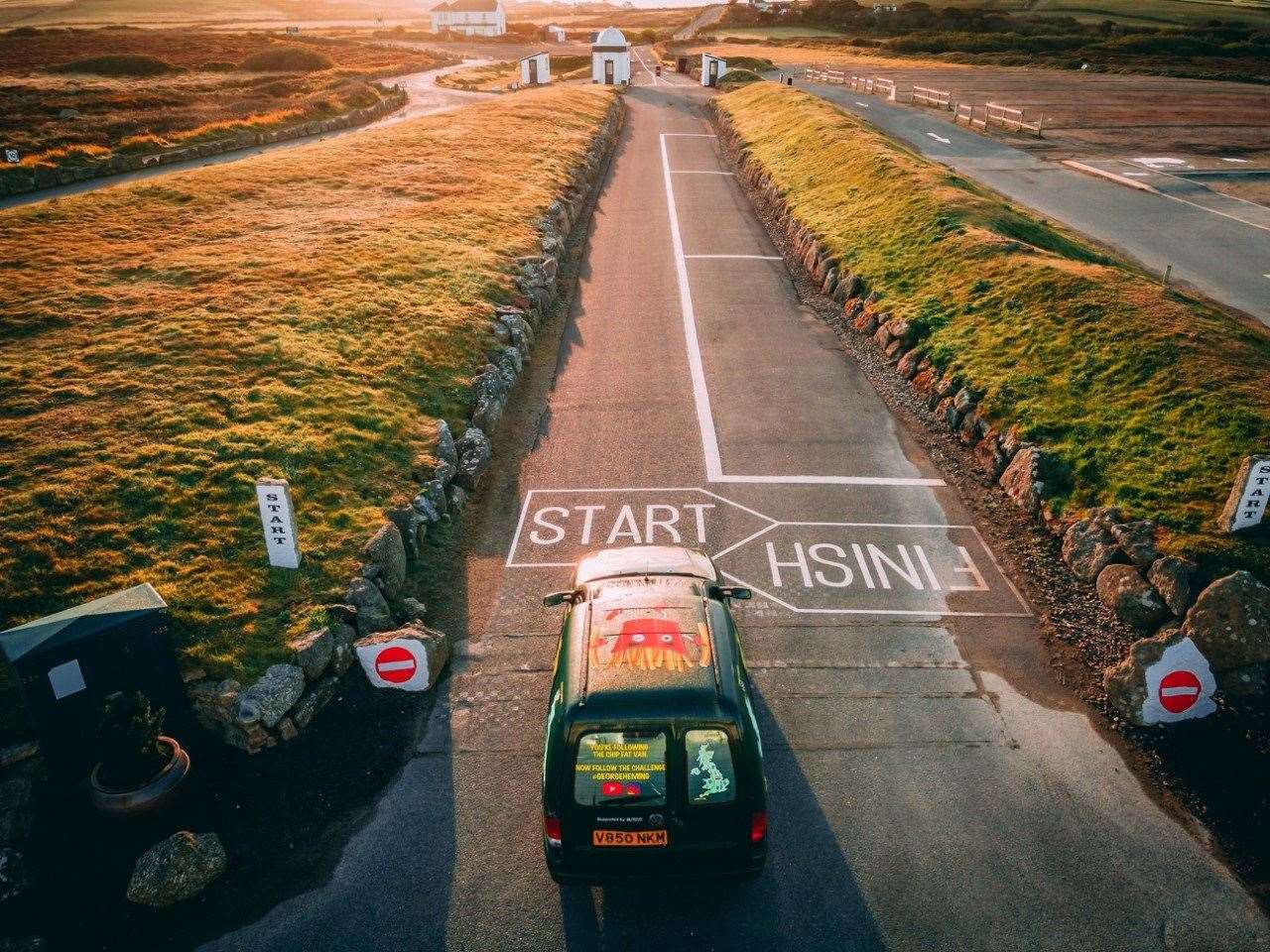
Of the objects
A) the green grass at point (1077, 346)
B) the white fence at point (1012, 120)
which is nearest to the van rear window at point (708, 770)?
the green grass at point (1077, 346)

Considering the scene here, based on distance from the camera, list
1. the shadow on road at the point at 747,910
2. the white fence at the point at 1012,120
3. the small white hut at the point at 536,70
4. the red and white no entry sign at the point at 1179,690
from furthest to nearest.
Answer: the small white hut at the point at 536,70, the white fence at the point at 1012,120, the red and white no entry sign at the point at 1179,690, the shadow on road at the point at 747,910

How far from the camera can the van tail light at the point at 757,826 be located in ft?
24.3

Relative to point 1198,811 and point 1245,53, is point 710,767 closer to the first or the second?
point 1198,811

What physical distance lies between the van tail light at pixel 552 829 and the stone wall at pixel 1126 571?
24.9ft

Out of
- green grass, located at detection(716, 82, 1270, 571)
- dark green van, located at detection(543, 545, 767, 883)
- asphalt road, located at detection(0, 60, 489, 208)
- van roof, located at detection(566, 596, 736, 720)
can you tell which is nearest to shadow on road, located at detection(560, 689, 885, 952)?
dark green van, located at detection(543, 545, 767, 883)

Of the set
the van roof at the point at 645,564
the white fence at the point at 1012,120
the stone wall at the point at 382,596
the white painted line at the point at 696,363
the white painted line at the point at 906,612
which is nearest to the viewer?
the stone wall at the point at 382,596

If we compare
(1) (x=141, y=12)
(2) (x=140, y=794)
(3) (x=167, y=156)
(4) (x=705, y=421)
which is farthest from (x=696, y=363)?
(1) (x=141, y=12)

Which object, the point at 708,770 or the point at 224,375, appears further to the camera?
the point at 224,375

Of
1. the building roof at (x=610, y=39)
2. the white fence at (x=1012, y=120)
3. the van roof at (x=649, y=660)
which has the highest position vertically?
the building roof at (x=610, y=39)

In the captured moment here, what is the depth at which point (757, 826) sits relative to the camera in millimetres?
7445

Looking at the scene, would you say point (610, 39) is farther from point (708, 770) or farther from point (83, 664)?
point (708, 770)

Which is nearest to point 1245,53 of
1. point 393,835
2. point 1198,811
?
point 1198,811

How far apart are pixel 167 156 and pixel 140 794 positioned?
122 ft

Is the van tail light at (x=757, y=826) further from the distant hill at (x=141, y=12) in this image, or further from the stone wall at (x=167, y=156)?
the distant hill at (x=141, y=12)
